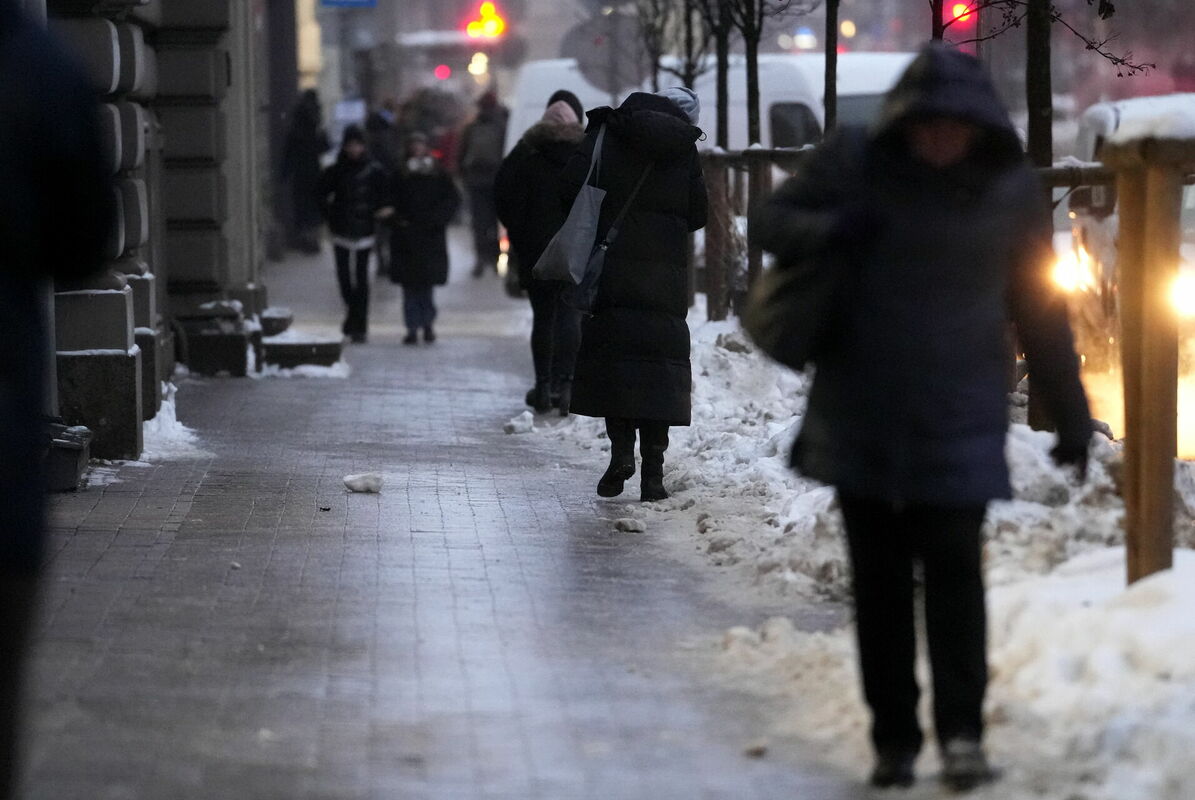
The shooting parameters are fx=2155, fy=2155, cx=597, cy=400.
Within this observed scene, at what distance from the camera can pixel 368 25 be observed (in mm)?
42219

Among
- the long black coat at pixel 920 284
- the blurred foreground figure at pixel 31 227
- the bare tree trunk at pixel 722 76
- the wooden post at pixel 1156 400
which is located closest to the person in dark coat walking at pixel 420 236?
the bare tree trunk at pixel 722 76

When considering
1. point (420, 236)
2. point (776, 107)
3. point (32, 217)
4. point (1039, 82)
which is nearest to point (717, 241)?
point (420, 236)

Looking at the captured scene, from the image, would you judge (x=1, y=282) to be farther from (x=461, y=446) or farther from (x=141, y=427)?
(x=461, y=446)

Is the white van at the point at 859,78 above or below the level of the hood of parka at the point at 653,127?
above

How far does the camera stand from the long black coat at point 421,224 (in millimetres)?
17328

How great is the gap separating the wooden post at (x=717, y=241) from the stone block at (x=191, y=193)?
11.1 ft

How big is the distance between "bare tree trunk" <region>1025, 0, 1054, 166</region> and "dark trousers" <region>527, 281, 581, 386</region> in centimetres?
384

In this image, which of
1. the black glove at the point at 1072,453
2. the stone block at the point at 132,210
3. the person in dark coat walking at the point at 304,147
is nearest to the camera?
the black glove at the point at 1072,453

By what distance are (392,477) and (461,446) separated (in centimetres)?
127

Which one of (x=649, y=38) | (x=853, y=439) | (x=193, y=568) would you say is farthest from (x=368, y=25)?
(x=853, y=439)

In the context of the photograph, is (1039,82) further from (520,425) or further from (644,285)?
(520,425)

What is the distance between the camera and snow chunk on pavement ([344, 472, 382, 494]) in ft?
30.9

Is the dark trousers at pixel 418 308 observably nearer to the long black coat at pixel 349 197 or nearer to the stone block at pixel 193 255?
the long black coat at pixel 349 197

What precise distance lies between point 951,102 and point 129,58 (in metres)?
7.10
